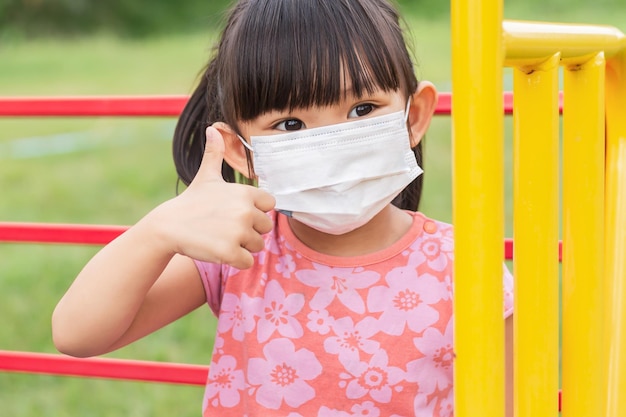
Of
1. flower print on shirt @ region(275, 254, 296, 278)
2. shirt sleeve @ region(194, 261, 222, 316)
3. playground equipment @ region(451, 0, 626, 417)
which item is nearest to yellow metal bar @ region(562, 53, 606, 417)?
playground equipment @ region(451, 0, 626, 417)

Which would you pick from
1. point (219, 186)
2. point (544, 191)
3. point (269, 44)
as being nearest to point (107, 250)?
point (219, 186)

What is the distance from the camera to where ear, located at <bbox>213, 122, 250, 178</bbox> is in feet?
5.24

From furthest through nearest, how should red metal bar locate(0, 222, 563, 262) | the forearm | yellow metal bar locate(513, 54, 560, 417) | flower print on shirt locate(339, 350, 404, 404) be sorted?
red metal bar locate(0, 222, 563, 262), flower print on shirt locate(339, 350, 404, 404), the forearm, yellow metal bar locate(513, 54, 560, 417)

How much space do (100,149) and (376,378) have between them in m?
7.75

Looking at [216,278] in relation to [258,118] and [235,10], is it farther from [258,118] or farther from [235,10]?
[235,10]

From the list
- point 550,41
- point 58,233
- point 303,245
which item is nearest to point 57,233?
point 58,233

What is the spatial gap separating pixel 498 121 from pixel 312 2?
638mm

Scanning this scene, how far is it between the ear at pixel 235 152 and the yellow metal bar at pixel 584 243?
60 centimetres

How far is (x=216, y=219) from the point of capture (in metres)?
1.33

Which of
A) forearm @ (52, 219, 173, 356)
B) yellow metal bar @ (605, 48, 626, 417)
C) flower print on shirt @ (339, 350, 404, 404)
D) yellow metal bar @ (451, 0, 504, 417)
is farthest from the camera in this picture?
flower print on shirt @ (339, 350, 404, 404)

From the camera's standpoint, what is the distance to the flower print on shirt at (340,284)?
158 centimetres

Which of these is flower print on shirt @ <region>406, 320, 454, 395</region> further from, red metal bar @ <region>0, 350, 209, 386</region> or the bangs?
red metal bar @ <region>0, 350, 209, 386</region>

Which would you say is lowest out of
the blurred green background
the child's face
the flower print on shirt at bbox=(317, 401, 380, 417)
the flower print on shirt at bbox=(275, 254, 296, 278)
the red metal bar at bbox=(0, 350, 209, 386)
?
the blurred green background

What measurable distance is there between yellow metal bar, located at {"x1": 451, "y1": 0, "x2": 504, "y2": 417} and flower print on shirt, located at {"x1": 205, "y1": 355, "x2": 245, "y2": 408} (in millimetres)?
692
